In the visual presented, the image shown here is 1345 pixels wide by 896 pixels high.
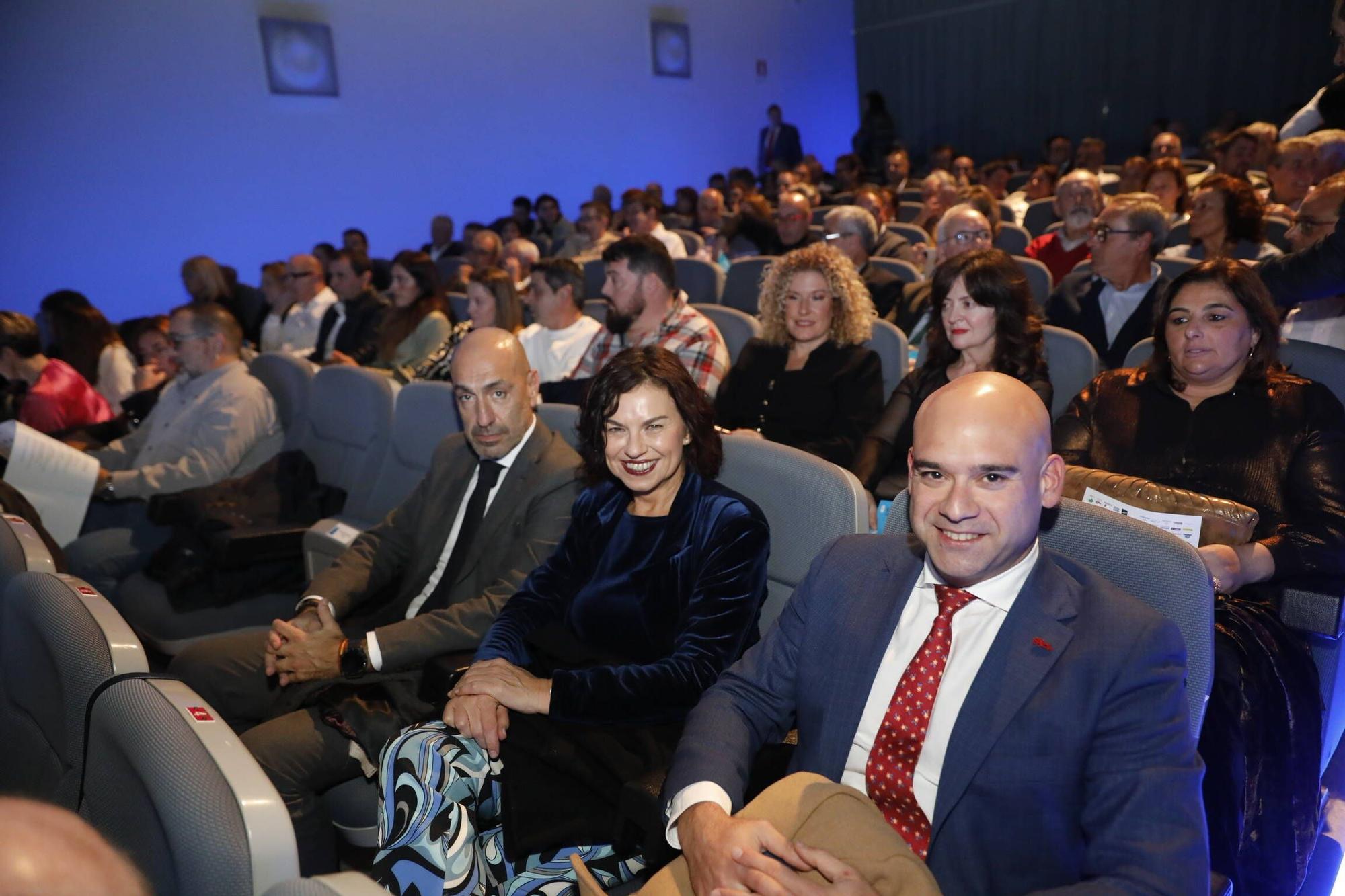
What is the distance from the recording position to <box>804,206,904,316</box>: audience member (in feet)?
14.5

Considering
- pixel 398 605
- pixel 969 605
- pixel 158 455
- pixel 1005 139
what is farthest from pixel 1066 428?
pixel 1005 139

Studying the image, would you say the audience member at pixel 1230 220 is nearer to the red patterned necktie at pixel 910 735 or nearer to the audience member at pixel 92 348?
the red patterned necktie at pixel 910 735

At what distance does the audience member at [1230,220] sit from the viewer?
13.3 ft

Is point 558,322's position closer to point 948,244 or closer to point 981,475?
point 948,244

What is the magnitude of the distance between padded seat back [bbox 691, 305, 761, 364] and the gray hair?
1011mm

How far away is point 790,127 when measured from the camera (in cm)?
1197

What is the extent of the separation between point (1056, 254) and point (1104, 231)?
4.50ft

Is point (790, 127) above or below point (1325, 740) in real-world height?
above

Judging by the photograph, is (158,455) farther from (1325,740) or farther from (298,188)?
(298,188)

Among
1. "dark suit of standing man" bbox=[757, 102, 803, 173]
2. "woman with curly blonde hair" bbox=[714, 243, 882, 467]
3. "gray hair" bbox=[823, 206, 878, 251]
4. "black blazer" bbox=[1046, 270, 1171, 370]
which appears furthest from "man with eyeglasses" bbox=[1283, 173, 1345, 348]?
"dark suit of standing man" bbox=[757, 102, 803, 173]

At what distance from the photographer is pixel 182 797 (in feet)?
3.32

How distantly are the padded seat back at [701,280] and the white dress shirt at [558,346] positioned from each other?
1.43m

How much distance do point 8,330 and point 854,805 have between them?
4.54 metres

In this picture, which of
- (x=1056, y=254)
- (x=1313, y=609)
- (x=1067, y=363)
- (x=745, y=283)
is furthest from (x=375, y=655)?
(x=1056, y=254)
